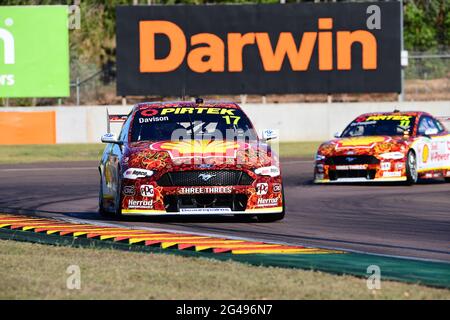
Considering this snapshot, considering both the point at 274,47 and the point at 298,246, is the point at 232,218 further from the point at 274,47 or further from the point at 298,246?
the point at 274,47

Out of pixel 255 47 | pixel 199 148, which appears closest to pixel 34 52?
pixel 255 47

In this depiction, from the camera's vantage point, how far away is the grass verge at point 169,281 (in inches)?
349

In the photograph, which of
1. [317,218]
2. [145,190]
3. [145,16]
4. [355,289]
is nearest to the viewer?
[355,289]

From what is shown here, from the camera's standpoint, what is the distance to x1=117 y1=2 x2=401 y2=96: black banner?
4050cm

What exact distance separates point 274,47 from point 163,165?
2643 cm

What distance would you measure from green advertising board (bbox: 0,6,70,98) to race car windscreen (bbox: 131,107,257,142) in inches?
967

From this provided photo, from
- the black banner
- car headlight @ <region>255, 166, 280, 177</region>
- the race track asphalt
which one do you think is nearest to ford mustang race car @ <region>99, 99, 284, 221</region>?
car headlight @ <region>255, 166, 280, 177</region>

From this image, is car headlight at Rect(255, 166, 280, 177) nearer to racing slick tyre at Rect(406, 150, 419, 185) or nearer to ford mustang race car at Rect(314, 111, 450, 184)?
ford mustang race car at Rect(314, 111, 450, 184)

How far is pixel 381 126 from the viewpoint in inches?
913

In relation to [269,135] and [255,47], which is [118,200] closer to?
[269,135]

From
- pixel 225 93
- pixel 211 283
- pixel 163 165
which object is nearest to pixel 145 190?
pixel 163 165

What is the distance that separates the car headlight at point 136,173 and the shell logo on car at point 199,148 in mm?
332

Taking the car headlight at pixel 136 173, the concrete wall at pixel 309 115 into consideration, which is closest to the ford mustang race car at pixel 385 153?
the car headlight at pixel 136 173
